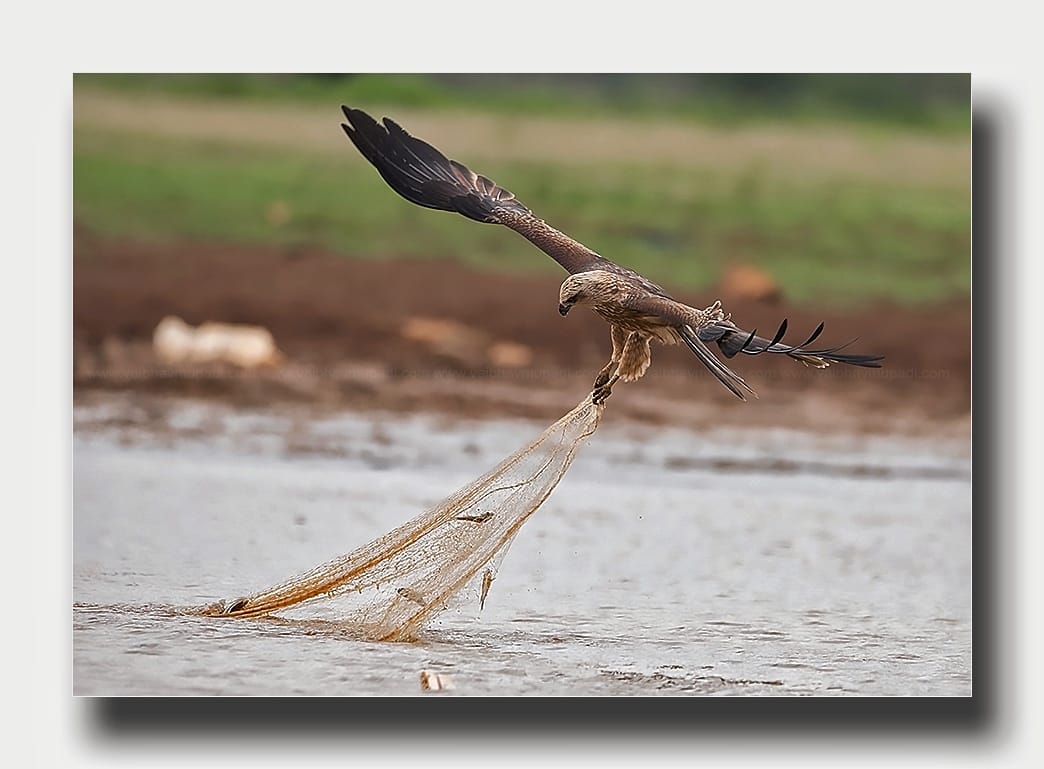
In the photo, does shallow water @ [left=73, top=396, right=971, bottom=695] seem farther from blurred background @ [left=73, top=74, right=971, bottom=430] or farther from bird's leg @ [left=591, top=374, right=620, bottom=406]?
bird's leg @ [left=591, top=374, right=620, bottom=406]

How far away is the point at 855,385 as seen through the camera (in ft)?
Result: 40.5

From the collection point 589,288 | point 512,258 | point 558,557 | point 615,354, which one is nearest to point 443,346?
point 512,258

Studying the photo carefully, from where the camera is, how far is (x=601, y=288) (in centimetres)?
642

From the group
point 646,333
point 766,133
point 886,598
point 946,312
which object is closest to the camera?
point 646,333

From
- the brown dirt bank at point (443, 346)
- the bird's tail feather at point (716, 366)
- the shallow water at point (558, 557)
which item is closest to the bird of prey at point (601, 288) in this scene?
the bird's tail feather at point (716, 366)

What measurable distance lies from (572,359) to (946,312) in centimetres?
260

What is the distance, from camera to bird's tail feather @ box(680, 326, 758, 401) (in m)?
5.68

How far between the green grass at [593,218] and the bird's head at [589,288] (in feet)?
15.9

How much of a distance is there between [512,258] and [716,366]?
273 inches

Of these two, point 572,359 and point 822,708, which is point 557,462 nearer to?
point 822,708

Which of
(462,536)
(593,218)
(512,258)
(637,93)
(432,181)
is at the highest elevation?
(637,93)

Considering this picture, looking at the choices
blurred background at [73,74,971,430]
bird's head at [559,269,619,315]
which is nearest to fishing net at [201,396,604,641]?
bird's head at [559,269,619,315]

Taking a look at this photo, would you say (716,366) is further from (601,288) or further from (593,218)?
(593,218)

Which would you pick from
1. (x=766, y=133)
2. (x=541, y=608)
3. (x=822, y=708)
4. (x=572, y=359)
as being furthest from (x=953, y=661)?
(x=572, y=359)
